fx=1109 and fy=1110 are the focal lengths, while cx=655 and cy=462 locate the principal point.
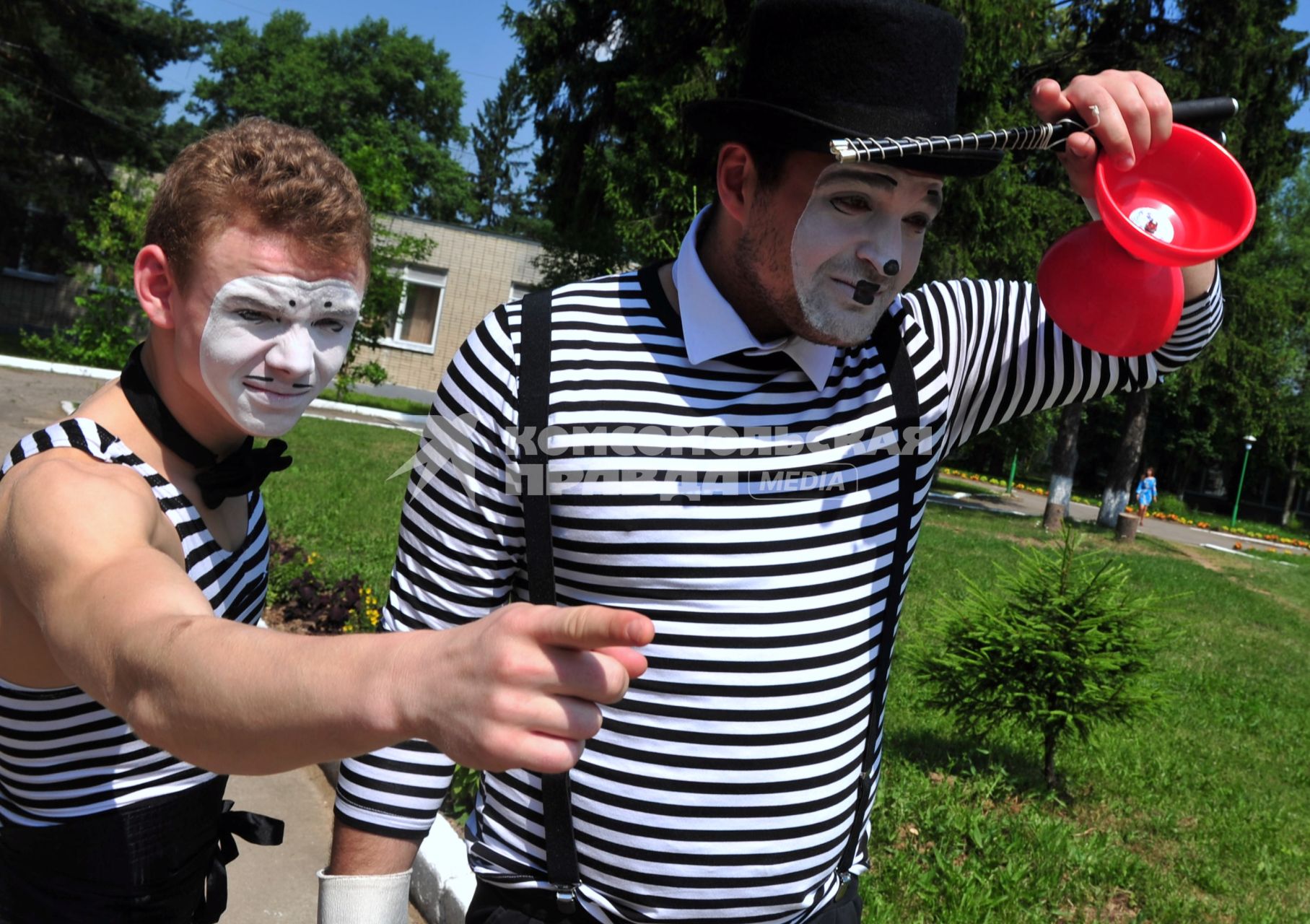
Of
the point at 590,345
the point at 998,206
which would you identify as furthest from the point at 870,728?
the point at 998,206

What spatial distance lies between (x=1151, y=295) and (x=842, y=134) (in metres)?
0.59

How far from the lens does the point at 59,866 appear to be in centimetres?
166

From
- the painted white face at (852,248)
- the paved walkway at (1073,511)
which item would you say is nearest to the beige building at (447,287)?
the paved walkway at (1073,511)

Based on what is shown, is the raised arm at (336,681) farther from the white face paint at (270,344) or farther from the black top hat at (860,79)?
the black top hat at (860,79)

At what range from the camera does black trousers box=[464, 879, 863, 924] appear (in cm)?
169

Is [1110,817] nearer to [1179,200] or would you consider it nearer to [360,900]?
[1179,200]

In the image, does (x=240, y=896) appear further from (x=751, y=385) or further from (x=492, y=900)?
(x=751, y=385)

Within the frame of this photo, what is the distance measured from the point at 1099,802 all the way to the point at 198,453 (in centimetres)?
483

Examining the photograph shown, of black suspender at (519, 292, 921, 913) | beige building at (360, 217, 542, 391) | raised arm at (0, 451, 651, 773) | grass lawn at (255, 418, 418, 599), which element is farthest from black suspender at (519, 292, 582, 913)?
beige building at (360, 217, 542, 391)

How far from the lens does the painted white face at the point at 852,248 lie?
5.57 ft

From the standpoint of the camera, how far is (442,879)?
359 cm

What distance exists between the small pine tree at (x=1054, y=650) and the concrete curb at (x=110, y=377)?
13.8 meters

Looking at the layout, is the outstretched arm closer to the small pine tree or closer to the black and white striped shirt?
the black and white striped shirt

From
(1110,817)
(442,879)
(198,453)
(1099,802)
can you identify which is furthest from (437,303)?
(198,453)
